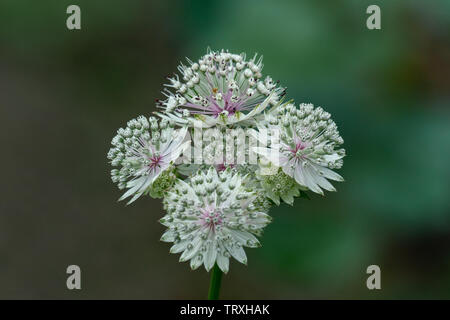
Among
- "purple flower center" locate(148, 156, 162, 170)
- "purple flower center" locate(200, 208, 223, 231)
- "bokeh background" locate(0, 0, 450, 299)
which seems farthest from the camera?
"bokeh background" locate(0, 0, 450, 299)

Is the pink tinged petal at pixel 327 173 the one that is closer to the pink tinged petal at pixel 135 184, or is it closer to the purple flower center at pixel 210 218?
the purple flower center at pixel 210 218

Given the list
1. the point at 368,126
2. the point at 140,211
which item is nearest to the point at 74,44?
the point at 140,211

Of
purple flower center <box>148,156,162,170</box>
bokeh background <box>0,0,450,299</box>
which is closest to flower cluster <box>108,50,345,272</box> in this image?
purple flower center <box>148,156,162,170</box>

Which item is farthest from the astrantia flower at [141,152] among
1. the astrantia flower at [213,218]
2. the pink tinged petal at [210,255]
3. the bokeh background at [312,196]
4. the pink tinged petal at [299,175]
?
the bokeh background at [312,196]

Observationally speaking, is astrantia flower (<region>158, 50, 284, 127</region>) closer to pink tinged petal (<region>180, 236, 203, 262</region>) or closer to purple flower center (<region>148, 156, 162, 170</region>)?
purple flower center (<region>148, 156, 162, 170</region>)

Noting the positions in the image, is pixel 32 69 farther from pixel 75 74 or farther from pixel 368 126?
pixel 368 126

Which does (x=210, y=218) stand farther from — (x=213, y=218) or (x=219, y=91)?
(x=219, y=91)

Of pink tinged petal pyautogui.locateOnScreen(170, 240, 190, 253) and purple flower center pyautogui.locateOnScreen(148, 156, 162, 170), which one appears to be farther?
purple flower center pyautogui.locateOnScreen(148, 156, 162, 170)
